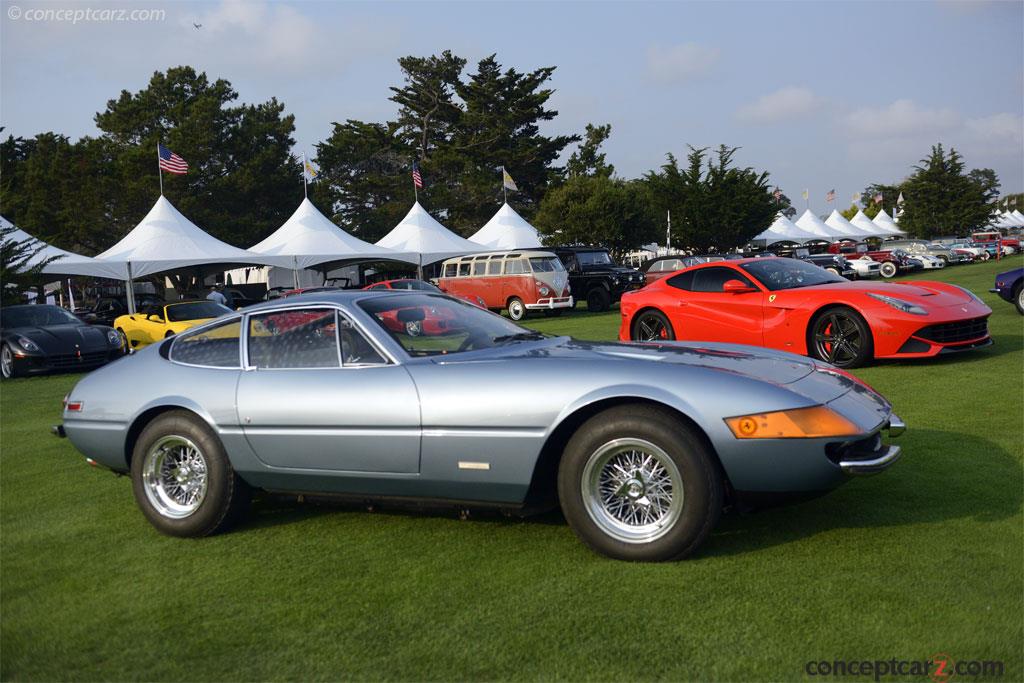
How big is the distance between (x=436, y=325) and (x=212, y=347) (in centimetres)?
132

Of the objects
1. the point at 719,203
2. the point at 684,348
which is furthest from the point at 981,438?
the point at 719,203

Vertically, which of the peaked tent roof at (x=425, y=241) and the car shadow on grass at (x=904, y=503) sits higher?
the peaked tent roof at (x=425, y=241)

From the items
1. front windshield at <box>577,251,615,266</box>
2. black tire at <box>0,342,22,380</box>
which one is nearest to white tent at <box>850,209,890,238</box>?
front windshield at <box>577,251,615,266</box>

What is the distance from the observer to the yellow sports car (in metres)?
17.1

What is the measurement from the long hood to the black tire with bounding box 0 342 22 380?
12.6 inches

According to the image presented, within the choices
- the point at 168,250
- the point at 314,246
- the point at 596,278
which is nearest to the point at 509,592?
the point at 596,278

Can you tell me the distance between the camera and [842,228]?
61.9m

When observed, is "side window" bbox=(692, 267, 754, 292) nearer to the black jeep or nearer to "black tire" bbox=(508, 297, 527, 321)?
"black tire" bbox=(508, 297, 527, 321)

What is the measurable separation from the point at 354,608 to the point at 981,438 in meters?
4.49

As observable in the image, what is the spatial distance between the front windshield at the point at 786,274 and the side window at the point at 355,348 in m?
6.57

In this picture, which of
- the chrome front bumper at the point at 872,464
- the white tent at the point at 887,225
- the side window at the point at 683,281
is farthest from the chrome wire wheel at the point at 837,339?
the white tent at the point at 887,225

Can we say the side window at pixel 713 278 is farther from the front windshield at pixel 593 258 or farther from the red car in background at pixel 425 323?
the front windshield at pixel 593 258

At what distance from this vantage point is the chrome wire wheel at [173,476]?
4.64m

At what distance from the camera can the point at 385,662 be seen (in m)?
3.00
